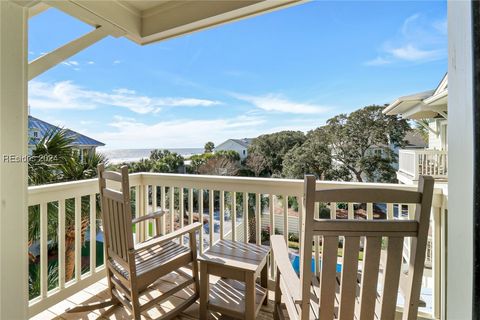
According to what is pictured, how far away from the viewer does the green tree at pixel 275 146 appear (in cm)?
375

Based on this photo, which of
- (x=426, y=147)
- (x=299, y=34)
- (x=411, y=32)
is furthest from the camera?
(x=299, y=34)

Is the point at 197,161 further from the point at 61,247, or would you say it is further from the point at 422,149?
the point at 422,149

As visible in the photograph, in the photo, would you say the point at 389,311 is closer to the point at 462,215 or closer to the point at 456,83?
the point at 462,215

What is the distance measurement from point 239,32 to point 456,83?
6332mm

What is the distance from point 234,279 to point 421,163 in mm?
4555

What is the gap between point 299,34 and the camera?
17.3ft

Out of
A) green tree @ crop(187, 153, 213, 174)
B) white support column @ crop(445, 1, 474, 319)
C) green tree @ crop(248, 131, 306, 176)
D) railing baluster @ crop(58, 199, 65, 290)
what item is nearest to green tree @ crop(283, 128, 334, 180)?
green tree @ crop(248, 131, 306, 176)

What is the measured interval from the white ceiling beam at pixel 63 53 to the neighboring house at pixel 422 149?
4.26 m

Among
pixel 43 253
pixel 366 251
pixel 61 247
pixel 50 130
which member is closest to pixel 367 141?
pixel 366 251

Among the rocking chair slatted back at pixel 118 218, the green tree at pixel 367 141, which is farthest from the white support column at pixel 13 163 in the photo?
the green tree at pixel 367 141

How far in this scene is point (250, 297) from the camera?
5.33ft

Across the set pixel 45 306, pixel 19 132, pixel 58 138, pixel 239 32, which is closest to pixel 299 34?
pixel 239 32

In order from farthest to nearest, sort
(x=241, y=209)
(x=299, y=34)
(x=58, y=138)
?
(x=299, y=34) < (x=58, y=138) < (x=241, y=209)

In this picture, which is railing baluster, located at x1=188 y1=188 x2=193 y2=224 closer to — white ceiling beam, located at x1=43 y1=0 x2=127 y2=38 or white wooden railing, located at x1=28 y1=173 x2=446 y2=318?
white wooden railing, located at x1=28 y1=173 x2=446 y2=318
